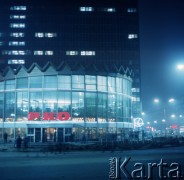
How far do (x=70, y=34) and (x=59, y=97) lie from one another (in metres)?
89.2

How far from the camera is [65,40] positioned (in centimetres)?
14562

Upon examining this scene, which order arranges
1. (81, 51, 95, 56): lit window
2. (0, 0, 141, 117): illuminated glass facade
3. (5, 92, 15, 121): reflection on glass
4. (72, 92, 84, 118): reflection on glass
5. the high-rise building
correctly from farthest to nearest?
(0, 0, 141, 117): illuminated glass facade < the high-rise building < (81, 51, 95, 56): lit window < (5, 92, 15, 121): reflection on glass < (72, 92, 84, 118): reflection on glass

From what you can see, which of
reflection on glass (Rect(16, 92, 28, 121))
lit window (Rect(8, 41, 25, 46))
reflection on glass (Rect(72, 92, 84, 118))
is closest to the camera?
reflection on glass (Rect(72, 92, 84, 118))

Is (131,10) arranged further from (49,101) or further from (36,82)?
(49,101)

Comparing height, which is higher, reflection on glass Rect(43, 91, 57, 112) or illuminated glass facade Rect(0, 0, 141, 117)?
illuminated glass facade Rect(0, 0, 141, 117)

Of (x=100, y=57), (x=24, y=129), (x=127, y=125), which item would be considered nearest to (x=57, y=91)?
(x=24, y=129)

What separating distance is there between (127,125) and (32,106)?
20.3 m

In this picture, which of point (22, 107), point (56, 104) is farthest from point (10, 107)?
point (56, 104)

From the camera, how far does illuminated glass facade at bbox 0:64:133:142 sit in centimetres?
5969

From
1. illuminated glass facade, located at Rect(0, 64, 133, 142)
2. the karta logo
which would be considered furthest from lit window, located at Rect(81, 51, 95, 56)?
the karta logo

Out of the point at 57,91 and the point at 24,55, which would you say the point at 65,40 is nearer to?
the point at 24,55

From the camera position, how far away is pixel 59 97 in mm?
60219

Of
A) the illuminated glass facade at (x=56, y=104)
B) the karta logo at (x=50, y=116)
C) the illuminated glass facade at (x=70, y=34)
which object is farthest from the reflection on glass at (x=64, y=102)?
the illuminated glass facade at (x=70, y=34)

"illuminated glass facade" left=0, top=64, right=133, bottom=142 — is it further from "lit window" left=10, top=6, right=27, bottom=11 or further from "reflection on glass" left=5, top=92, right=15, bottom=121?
"lit window" left=10, top=6, right=27, bottom=11
